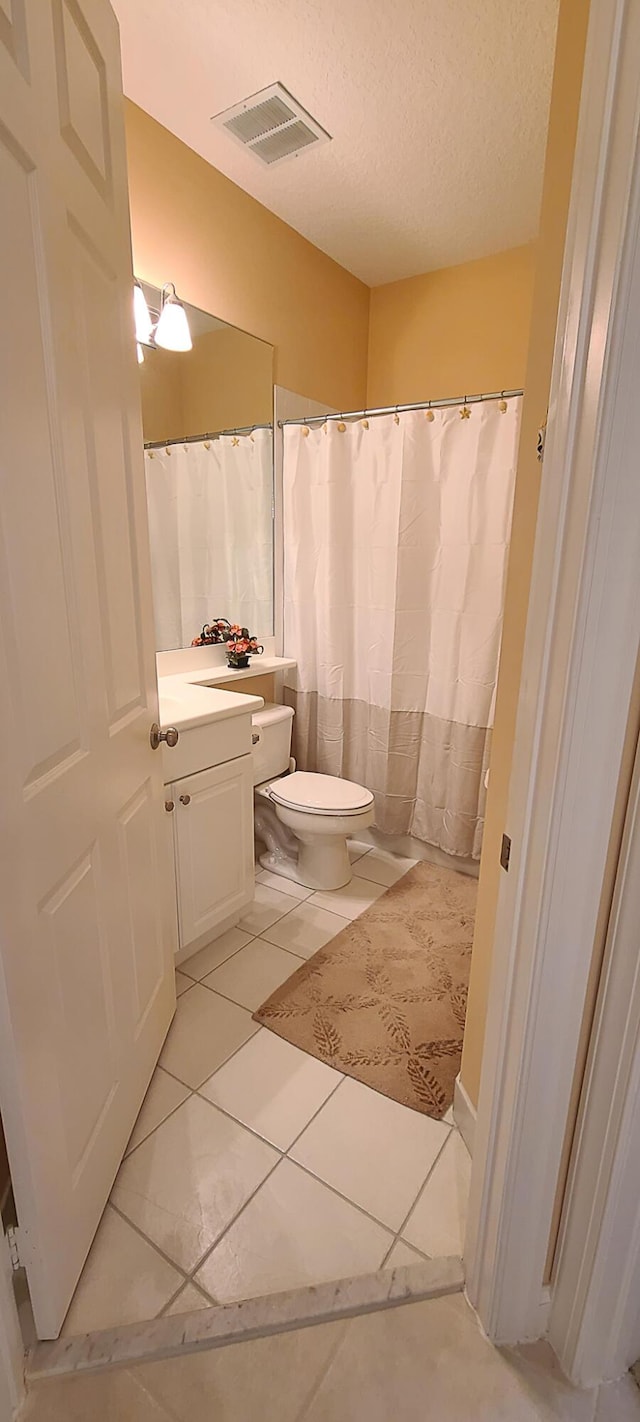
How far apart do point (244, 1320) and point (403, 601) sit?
6.84 ft

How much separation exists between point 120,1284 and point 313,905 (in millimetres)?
1272

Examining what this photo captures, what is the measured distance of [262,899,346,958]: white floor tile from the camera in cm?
198

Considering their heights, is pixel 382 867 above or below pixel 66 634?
below

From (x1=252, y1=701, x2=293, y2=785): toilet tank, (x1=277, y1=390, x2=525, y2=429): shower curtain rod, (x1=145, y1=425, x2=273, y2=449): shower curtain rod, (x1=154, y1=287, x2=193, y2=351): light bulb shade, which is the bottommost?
(x1=252, y1=701, x2=293, y2=785): toilet tank

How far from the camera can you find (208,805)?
177 cm

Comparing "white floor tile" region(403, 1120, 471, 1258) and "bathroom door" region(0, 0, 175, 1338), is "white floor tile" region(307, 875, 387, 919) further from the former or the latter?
"bathroom door" region(0, 0, 175, 1338)

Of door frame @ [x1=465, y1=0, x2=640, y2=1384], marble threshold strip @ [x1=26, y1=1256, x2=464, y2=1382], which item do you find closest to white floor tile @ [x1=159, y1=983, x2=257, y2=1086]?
marble threshold strip @ [x1=26, y1=1256, x2=464, y2=1382]

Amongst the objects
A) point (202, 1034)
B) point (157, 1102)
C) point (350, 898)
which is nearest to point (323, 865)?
point (350, 898)

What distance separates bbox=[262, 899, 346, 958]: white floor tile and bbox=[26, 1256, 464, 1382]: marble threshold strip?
3.05 ft

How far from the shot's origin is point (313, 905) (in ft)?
7.31

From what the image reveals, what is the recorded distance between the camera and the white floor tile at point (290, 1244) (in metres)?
1.05

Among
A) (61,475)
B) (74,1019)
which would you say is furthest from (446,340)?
(74,1019)

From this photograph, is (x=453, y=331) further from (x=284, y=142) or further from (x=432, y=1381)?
(x=432, y=1381)

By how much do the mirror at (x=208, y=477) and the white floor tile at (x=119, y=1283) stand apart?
1657 mm
